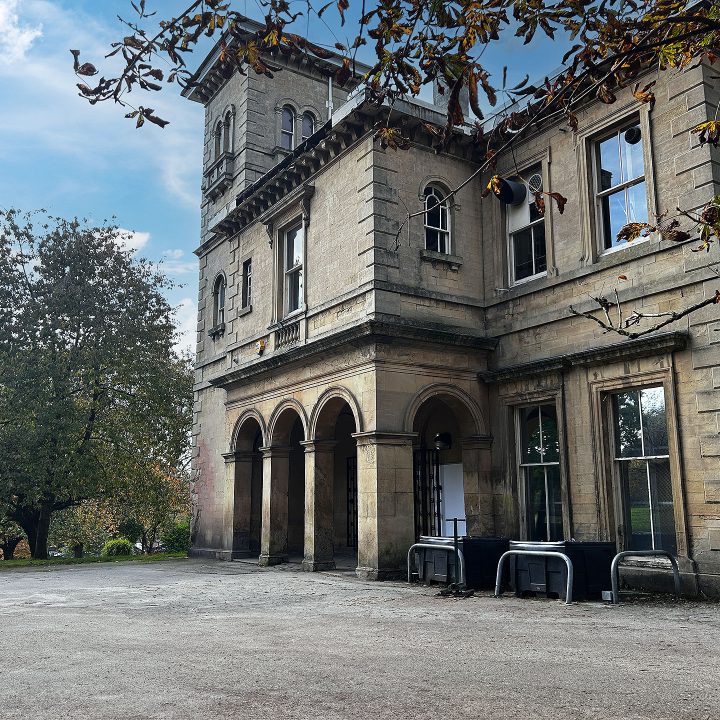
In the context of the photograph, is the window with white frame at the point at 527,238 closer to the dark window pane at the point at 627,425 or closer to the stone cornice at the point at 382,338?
the stone cornice at the point at 382,338

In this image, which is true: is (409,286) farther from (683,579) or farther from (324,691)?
(324,691)

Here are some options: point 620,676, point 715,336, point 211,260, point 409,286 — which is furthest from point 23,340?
point 620,676

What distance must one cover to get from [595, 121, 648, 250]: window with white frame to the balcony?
12018 mm

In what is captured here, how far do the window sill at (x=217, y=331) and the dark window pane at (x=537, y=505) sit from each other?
10313 mm

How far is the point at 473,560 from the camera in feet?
39.8

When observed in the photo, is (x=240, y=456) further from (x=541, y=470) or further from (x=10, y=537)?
(x=10, y=537)

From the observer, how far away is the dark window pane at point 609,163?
13.7m

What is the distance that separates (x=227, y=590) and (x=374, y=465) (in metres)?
3.30

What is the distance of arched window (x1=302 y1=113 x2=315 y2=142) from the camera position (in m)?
23.8

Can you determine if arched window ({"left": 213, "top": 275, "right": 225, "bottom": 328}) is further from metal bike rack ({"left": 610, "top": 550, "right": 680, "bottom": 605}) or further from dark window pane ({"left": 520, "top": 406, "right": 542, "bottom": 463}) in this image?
metal bike rack ({"left": 610, "top": 550, "right": 680, "bottom": 605})

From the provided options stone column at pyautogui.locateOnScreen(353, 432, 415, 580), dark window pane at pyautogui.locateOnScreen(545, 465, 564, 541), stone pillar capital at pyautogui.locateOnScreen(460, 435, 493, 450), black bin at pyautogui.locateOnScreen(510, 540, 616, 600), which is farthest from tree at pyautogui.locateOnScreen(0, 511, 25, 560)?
black bin at pyautogui.locateOnScreen(510, 540, 616, 600)

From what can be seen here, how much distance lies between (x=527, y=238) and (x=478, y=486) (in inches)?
199

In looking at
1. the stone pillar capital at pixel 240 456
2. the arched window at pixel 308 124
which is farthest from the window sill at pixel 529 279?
the arched window at pixel 308 124

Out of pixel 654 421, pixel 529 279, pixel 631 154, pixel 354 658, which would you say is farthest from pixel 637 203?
pixel 354 658
